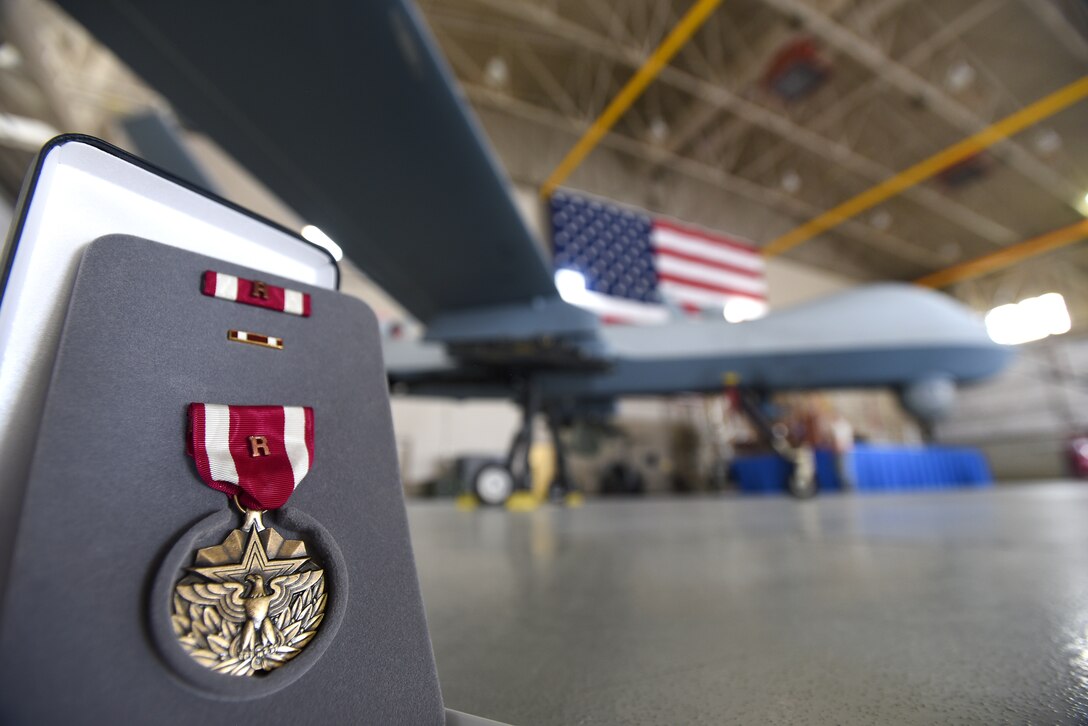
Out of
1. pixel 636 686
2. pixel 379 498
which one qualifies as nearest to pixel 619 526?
pixel 636 686

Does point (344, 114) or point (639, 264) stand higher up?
point (639, 264)

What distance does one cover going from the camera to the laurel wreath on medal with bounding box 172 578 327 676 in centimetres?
20

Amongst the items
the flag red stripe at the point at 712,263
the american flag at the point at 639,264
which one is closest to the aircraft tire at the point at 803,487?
the american flag at the point at 639,264

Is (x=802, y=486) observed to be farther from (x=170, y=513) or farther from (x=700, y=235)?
(x=700, y=235)

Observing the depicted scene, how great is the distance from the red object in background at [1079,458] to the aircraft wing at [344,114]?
721 centimetres

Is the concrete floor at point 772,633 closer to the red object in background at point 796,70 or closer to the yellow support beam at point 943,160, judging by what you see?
the red object in background at point 796,70

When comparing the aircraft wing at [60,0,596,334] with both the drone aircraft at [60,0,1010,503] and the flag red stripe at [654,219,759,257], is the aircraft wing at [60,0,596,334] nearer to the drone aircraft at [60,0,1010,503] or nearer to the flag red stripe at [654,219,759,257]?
the drone aircraft at [60,0,1010,503]

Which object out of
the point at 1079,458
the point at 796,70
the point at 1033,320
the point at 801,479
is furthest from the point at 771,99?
the point at 1033,320

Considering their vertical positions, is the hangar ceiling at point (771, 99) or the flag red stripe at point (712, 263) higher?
the hangar ceiling at point (771, 99)

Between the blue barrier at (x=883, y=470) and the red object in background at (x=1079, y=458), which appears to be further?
the red object in background at (x=1079, y=458)

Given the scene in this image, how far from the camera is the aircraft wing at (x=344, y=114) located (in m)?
1.18

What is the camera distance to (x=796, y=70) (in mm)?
5746

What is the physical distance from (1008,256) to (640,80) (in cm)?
893

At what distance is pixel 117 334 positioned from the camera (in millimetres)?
224
